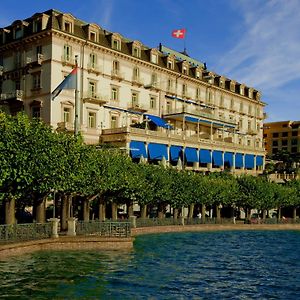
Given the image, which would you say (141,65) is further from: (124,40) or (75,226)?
(75,226)

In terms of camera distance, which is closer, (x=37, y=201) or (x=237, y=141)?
(x=37, y=201)

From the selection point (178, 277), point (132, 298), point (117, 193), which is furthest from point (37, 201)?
point (132, 298)

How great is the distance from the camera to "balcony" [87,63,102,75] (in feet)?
208

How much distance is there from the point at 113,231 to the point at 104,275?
42.1ft

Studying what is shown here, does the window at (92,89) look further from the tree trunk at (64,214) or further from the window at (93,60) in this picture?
the tree trunk at (64,214)

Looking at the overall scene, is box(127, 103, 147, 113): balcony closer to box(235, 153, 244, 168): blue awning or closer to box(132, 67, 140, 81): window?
box(132, 67, 140, 81): window

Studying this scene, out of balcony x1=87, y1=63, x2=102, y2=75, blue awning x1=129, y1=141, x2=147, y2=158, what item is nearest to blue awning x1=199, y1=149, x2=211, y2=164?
blue awning x1=129, y1=141, x2=147, y2=158

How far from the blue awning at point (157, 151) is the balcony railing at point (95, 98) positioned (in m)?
8.39

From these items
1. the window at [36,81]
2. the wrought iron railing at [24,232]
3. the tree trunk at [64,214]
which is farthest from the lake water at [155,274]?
the window at [36,81]

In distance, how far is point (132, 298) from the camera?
70.0 feet

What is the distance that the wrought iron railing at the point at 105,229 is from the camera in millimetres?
38594

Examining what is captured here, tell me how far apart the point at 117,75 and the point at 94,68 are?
4122 millimetres

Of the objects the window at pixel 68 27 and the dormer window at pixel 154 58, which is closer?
the window at pixel 68 27

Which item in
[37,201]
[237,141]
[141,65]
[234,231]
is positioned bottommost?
[234,231]
